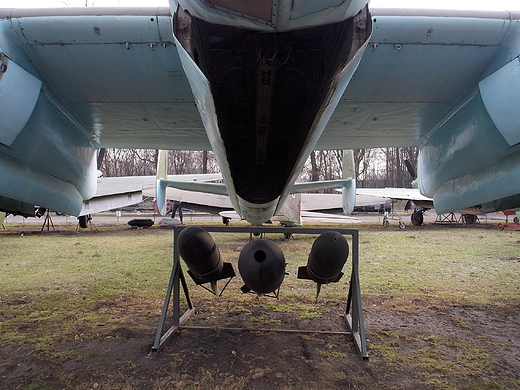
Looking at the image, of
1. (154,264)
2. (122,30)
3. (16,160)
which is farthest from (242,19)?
(154,264)

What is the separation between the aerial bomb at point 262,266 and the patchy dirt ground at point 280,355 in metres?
0.75

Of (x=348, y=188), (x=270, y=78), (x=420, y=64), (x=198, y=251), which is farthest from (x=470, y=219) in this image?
(x=270, y=78)

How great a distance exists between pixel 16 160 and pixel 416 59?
3.90 metres

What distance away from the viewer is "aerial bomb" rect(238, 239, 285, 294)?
330 centimetres

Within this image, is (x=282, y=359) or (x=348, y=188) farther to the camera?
(x=348, y=188)

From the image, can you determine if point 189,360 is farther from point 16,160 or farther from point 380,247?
point 380,247

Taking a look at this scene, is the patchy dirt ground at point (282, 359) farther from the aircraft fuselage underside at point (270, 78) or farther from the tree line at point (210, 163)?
the tree line at point (210, 163)

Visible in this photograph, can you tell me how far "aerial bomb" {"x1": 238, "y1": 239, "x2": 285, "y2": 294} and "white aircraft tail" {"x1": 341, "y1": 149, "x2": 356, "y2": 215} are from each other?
25.5ft

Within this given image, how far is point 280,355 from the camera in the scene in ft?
11.3

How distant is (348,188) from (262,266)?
8.35 meters

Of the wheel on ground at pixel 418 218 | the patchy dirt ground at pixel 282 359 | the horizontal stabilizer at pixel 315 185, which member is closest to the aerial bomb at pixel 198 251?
the patchy dirt ground at pixel 282 359

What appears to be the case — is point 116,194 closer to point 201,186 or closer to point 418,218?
point 201,186

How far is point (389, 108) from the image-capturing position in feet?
13.6

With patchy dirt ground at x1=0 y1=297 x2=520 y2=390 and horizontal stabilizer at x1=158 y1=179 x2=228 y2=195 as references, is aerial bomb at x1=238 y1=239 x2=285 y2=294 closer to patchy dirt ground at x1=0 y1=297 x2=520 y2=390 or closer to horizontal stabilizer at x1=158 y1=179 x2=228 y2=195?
patchy dirt ground at x1=0 y1=297 x2=520 y2=390
